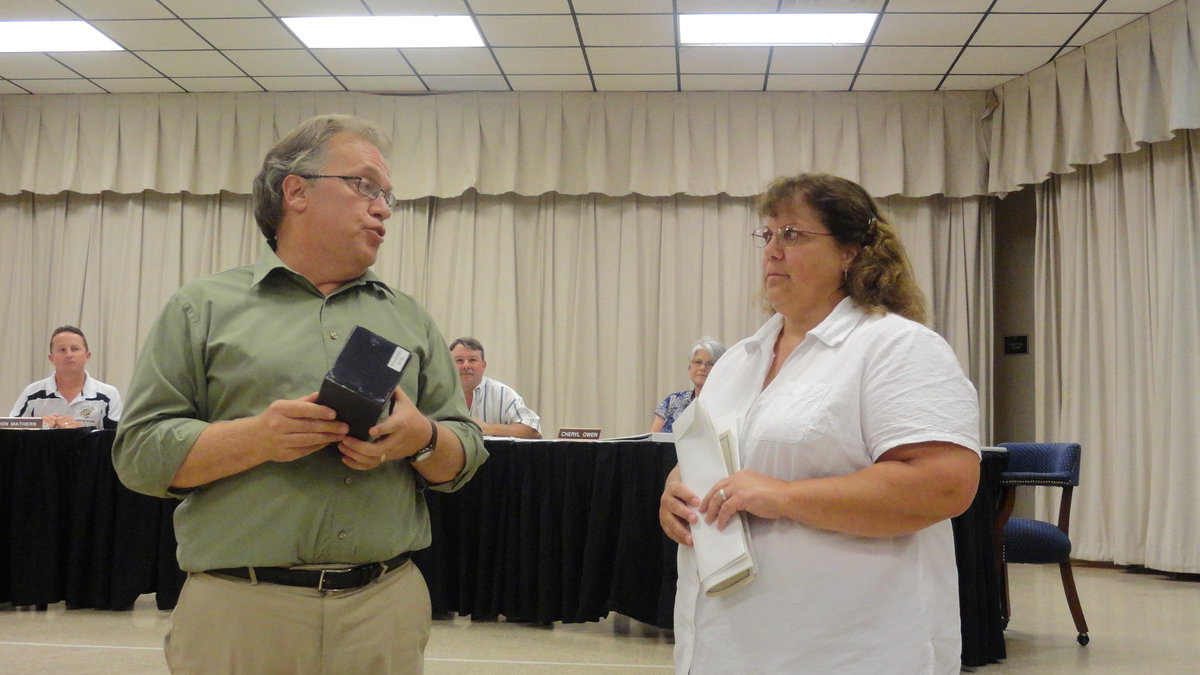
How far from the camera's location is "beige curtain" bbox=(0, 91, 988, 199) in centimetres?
719

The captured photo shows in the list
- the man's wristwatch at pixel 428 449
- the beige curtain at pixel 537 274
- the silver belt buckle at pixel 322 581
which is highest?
the beige curtain at pixel 537 274

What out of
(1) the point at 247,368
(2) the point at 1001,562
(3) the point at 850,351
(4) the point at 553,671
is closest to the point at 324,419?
(1) the point at 247,368

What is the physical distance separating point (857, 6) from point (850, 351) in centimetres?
488

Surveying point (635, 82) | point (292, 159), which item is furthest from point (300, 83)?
point (292, 159)

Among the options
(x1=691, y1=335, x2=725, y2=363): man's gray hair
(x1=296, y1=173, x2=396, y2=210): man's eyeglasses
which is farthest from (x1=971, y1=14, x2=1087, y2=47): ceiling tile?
(x1=296, y1=173, x2=396, y2=210): man's eyeglasses

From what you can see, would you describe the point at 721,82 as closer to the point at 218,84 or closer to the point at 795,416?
the point at 218,84

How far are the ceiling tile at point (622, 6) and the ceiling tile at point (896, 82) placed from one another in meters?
1.86

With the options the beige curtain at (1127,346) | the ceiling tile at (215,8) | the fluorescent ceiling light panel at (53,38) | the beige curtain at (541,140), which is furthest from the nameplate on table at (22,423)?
the beige curtain at (1127,346)

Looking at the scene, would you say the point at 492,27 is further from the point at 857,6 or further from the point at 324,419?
the point at 324,419

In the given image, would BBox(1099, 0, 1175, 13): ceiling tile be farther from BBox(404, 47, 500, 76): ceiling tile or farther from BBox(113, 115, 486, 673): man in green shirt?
BBox(113, 115, 486, 673): man in green shirt

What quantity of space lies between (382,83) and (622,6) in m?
2.29

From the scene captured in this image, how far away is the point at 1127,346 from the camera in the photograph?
20.1ft

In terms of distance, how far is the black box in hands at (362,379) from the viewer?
120cm

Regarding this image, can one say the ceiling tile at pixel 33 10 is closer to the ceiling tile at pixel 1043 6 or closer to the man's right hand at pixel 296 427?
the ceiling tile at pixel 1043 6
